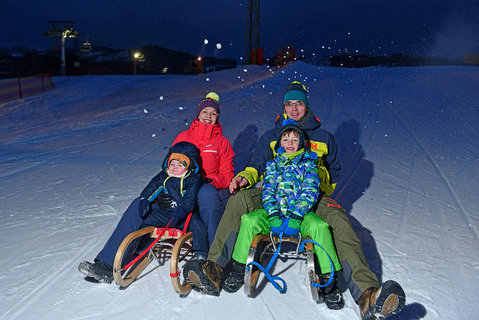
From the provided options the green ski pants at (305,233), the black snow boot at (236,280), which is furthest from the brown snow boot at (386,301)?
the black snow boot at (236,280)

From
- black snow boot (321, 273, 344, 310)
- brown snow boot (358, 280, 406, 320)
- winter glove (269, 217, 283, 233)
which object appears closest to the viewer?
brown snow boot (358, 280, 406, 320)

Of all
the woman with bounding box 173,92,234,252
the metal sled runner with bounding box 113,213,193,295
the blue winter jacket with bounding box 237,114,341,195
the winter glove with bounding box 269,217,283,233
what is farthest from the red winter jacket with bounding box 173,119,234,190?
the winter glove with bounding box 269,217,283,233

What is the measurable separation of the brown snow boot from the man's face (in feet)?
6.39

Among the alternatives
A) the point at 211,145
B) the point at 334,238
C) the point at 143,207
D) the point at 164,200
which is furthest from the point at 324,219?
the point at 211,145

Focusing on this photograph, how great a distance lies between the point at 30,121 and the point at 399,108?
10.4 meters

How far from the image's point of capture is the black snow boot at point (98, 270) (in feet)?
9.89

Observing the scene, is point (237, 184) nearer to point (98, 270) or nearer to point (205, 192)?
point (205, 192)

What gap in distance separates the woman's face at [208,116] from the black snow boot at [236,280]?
166 centimetres

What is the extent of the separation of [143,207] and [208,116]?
4.26 ft

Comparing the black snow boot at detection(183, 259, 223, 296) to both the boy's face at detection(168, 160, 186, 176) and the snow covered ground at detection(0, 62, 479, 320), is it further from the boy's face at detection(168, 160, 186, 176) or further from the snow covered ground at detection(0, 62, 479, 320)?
the boy's face at detection(168, 160, 186, 176)

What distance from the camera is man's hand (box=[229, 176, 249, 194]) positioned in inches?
134

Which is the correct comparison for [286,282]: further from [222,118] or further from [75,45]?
[75,45]

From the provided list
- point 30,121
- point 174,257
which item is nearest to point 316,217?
point 174,257

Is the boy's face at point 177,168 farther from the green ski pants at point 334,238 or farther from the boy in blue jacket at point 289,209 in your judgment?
the boy in blue jacket at point 289,209
